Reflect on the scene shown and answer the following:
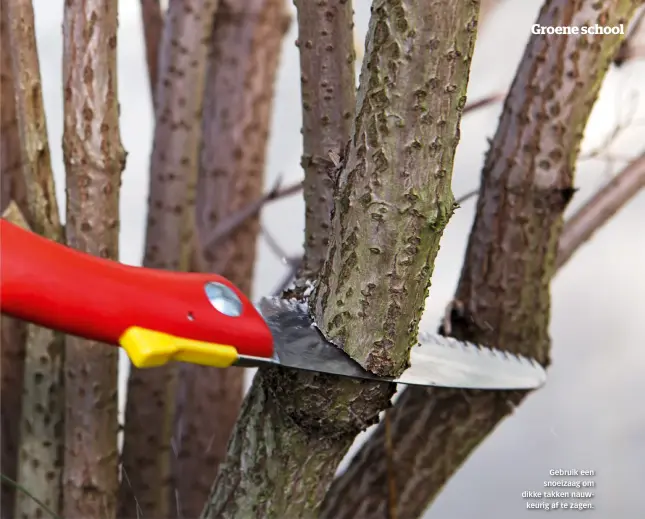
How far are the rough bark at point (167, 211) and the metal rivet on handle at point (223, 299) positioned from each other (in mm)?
346

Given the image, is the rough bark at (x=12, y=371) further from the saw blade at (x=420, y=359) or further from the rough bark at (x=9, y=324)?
the saw blade at (x=420, y=359)

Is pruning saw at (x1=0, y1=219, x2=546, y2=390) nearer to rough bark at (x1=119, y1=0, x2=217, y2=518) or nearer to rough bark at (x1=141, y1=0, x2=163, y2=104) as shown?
rough bark at (x1=119, y1=0, x2=217, y2=518)

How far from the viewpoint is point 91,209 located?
1.82 ft

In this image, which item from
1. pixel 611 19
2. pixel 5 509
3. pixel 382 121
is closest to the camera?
pixel 382 121

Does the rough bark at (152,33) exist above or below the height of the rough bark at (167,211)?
above

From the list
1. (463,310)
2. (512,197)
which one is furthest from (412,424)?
(512,197)

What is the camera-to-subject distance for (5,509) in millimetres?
701

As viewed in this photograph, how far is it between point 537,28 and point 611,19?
0.18 ft

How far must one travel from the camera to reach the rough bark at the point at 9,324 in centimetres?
64

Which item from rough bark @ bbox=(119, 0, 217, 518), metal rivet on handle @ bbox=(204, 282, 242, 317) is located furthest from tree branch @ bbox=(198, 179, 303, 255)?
metal rivet on handle @ bbox=(204, 282, 242, 317)

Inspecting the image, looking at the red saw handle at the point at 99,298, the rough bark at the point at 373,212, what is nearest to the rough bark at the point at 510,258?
the rough bark at the point at 373,212

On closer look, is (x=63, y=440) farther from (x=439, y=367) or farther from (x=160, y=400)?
(x=439, y=367)

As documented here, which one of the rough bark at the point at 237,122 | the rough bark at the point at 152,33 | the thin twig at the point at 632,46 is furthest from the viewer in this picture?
the rough bark at the point at 237,122

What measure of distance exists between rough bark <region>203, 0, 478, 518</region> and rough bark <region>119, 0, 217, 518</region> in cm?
27
